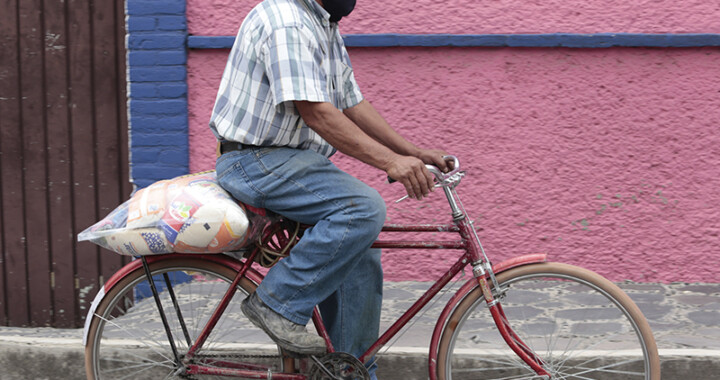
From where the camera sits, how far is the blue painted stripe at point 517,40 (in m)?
5.03

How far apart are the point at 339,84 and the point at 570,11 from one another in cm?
256

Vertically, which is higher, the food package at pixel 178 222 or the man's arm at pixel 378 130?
the man's arm at pixel 378 130

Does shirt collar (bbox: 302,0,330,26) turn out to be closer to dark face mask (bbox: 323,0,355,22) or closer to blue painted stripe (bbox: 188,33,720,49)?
dark face mask (bbox: 323,0,355,22)

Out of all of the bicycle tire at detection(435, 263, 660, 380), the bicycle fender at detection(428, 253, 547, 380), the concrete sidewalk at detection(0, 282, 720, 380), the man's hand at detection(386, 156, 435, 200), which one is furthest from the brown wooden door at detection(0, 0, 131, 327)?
the man's hand at detection(386, 156, 435, 200)

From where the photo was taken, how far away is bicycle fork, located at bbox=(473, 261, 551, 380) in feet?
9.64

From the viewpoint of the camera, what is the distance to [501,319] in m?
2.97

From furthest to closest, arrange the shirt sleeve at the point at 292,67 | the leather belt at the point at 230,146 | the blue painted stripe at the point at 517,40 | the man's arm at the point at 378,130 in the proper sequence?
the blue painted stripe at the point at 517,40 → the man's arm at the point at 378,130 → the leather belt at the point at 230,146 → the shirt sleeve at the point at 292,67

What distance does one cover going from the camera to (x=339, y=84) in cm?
307

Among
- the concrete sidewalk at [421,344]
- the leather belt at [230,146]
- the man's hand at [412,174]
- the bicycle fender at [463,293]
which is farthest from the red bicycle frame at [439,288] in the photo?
the leather belt at [230,146]

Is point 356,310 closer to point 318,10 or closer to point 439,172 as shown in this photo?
point 439,172

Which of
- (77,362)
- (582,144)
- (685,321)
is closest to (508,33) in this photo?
(582,144)

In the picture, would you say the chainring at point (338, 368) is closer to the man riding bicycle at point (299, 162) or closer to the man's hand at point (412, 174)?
the man riding bicycle at point (299, 162)

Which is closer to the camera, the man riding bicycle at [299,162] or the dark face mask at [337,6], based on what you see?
the man riding bicycle at [299,162]

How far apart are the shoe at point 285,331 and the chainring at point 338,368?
Result: 0.05m
